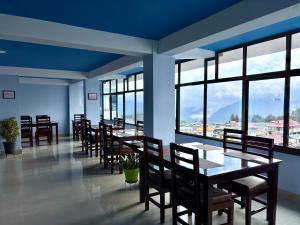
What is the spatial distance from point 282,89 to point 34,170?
470cm

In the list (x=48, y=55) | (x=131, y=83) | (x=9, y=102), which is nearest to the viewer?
(x=48, y=55)

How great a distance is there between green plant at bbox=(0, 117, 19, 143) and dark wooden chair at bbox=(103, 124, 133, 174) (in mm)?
2728

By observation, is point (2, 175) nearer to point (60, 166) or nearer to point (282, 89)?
point (60, 166)

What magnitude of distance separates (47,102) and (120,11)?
792cm

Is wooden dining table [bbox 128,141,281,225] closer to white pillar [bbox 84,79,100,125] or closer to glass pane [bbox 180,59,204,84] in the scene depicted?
glass pane [bbox 180,59,204,84]

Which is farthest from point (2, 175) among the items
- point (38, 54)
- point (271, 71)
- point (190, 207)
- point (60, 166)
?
point (271, 71)

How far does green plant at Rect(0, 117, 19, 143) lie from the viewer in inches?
231

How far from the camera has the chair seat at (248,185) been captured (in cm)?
239

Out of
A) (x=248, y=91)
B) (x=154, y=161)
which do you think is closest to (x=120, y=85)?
(x=248, y=91)

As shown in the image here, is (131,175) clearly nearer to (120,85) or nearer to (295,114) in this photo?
(295,114)

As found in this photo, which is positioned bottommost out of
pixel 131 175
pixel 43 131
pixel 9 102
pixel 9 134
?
pixel 131 175

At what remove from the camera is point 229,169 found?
2.20 metres

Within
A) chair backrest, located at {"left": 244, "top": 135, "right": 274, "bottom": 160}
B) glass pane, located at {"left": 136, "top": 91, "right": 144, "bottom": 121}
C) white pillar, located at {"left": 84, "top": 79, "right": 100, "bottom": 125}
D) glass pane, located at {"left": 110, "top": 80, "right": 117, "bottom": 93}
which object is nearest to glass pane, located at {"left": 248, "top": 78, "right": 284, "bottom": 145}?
chair backrest, located at {"left": 244, "top": 135, "right": 274, "bottom": 160}

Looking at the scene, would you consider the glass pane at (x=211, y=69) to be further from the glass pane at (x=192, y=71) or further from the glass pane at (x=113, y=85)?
the glass pane at (x=113, y=85)
